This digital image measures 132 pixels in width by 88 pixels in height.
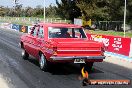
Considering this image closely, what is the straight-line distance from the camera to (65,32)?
13477 millimetres

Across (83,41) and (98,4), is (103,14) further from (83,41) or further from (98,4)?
(83,41)

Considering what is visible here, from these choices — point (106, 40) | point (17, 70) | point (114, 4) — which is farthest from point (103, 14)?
point (17, 70)

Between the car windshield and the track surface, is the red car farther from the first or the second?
the track surface

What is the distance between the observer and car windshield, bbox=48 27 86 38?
43.6 feet

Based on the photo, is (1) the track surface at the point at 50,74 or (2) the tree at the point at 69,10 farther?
(2) the tree at the point at 69,10

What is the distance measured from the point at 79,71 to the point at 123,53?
21.6 feet

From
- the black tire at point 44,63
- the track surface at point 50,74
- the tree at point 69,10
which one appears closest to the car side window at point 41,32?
the black tire at point 44,63

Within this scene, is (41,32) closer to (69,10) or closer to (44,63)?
(44,63)

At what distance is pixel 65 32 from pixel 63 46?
152cm

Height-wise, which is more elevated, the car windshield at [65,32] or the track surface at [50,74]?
the car windshield at [65,32]

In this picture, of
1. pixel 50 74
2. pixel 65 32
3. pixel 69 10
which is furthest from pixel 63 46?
pixel 69 10

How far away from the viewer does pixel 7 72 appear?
42.4 ft

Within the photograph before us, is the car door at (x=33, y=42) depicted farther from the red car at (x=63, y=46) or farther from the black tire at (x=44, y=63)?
the black tire at (x=44, y=63)

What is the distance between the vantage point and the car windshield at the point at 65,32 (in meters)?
13.3
